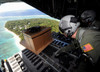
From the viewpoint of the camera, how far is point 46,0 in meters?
2.57

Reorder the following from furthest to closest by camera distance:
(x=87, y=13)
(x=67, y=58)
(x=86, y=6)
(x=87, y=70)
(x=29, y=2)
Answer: (x=29, y=2), (x=86, y=6), (x=67, y=58), (x=87, y=13), (x=87, y=70)

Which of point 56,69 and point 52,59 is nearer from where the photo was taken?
point 56,69

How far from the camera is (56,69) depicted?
5.25ft

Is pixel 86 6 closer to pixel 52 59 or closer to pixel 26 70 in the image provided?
pixel 52 59

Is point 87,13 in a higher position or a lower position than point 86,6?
lower

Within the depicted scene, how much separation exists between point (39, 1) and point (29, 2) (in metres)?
0.48

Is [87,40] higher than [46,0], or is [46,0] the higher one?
[46,0]

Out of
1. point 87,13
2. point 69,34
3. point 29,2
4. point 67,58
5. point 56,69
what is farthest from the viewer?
point 29,2

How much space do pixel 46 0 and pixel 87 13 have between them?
6.40 feet

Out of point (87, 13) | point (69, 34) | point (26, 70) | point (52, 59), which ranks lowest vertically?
point (26, 70)

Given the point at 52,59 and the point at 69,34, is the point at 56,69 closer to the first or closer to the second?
the point at 52,59

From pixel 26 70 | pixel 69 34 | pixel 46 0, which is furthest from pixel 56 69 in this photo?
pixel 46 0

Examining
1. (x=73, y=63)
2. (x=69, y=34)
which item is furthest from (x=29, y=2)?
(x=73, y=63)

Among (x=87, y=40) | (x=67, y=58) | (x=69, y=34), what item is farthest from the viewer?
(x=67, y=58)
